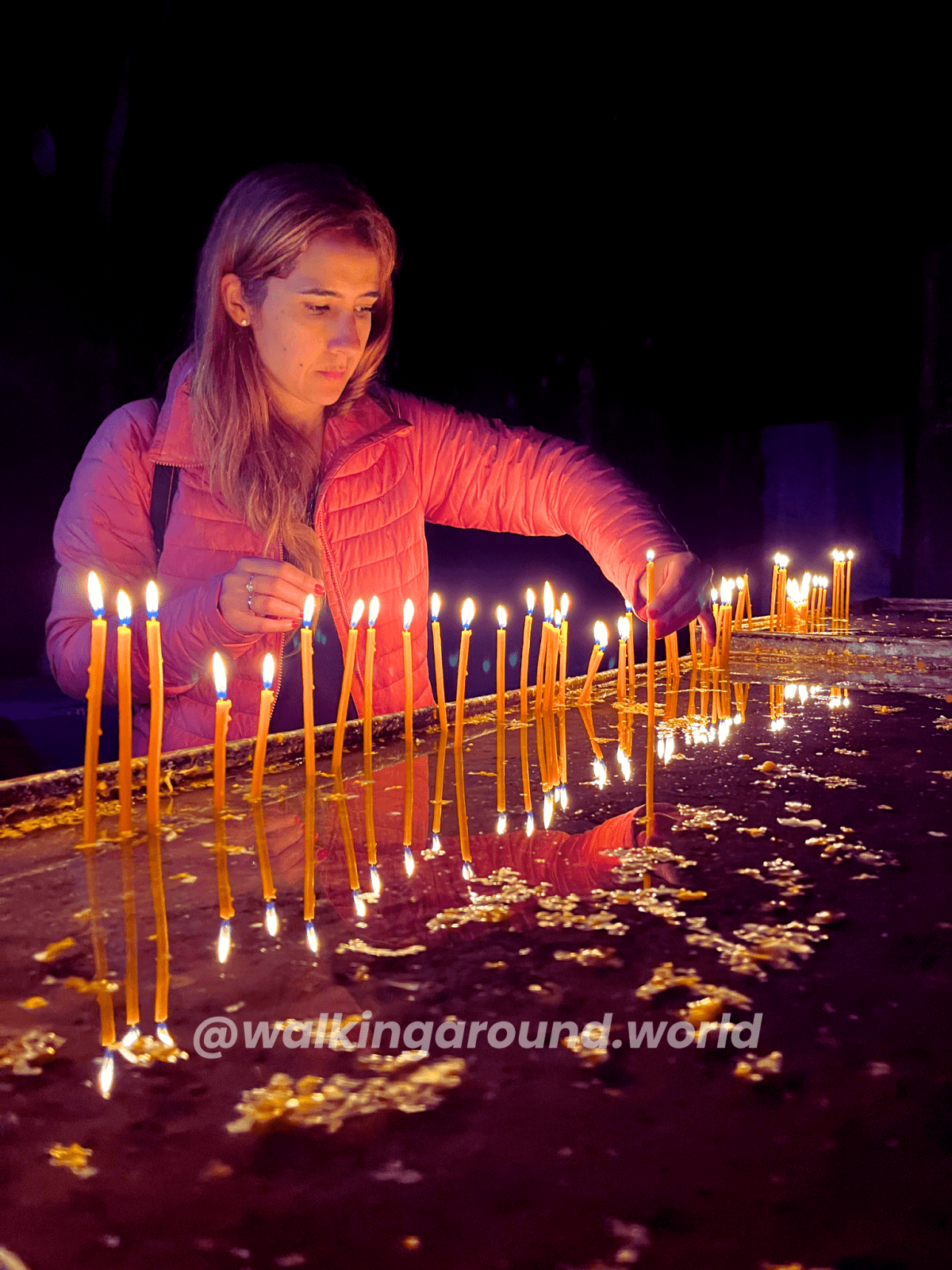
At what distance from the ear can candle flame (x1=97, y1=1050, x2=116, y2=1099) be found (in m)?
1.69

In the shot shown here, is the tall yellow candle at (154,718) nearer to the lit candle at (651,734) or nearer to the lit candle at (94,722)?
the lit candle at (94,722)

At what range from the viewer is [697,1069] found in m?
0.49

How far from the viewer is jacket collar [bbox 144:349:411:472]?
1917mm

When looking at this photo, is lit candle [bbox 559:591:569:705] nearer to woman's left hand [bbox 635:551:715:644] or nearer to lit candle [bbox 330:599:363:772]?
woman's left hand [bbox 635:551:715:644]

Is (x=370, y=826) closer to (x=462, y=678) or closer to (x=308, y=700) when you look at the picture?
(x=308, y=700)

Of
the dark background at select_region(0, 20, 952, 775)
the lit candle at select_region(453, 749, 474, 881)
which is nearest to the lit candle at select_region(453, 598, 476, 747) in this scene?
the lit candle at select_region(453, 749, 474, 881)

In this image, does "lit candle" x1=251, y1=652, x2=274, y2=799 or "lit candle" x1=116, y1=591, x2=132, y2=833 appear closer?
"lit candle" x1=116, y1=591, x2=132, y2=833

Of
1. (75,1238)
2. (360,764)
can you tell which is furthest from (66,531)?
(75,1238)

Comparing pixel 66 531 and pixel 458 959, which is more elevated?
pixel 66 531

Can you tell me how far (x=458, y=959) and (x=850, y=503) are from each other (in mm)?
5870

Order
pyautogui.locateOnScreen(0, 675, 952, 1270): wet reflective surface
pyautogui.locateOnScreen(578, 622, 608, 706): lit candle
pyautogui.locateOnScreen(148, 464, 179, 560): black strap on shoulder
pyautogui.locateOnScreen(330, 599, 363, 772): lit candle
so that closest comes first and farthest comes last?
1. pyautogui.locateOnScreen(0, 675, 952, 1270): wet reflective surface
2. pyautogui.locateOnScreen(330, 599, 363, 772): lit candle
3. pyautogui.locateOnScreen(578, 622, 608, 706): lit candle
4. pyautogui.locateOnScreen(148, 464, 179, 560): black strap on shoulder

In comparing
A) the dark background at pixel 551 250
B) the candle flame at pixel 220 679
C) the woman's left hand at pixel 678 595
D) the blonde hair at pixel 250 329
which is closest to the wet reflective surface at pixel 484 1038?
the candle flame at pixel 220 679

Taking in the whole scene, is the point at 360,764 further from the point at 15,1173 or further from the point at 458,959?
the point at 15,1173

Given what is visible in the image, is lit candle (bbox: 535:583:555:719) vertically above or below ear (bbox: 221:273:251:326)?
below
